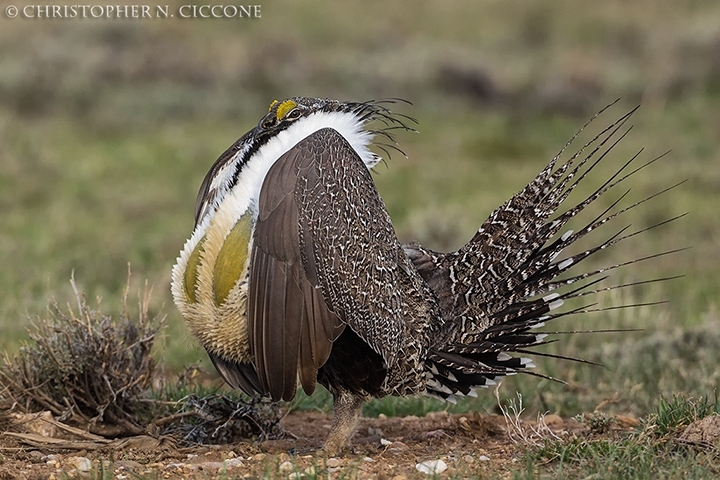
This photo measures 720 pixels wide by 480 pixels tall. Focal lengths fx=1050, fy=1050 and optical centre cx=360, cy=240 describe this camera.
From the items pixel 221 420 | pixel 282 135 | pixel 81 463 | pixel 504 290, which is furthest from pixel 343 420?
pixel 282 135

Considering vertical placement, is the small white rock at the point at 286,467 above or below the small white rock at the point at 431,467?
above

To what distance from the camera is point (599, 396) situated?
5.78m

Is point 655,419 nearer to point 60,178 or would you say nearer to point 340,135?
point 340,135

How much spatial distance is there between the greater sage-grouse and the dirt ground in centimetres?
20

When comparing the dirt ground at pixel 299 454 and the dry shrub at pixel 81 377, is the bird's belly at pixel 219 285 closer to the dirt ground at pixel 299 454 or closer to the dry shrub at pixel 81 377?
the dirt ground at pixel 299 454

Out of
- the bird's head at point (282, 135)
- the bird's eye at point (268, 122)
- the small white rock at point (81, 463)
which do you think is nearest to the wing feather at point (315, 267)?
the bird's head at point (282, 135)

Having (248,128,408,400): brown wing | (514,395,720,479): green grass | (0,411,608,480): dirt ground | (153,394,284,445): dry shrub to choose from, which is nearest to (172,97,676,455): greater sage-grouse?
(248,128,408,400): brown wing

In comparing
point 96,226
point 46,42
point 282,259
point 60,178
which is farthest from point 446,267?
point 46,42

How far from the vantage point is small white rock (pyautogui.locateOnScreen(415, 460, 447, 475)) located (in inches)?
140

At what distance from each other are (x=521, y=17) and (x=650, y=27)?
9.40ft

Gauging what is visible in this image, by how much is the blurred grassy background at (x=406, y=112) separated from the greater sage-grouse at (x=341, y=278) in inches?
47.8

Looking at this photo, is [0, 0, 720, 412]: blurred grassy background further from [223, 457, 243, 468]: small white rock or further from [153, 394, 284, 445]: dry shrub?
[223, 457, 243, 468]: small white rock

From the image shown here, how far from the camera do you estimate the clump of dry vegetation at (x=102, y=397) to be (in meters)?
4.40

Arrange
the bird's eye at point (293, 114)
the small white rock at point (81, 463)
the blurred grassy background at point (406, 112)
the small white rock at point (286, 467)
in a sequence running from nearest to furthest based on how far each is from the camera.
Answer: the small white rock at point (286, 467)
the small white rock at point (81, 463)
the bird's eye at point (293, 114)
the blurred grassy background at point (406, 112)
